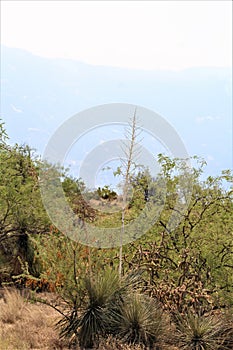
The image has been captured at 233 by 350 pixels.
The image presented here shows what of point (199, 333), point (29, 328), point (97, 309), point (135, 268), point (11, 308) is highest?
point (135, 268)

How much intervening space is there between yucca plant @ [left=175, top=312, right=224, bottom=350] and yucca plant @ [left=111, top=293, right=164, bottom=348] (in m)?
0.33

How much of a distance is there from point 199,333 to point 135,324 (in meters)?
0.91

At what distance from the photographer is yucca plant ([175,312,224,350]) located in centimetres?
657

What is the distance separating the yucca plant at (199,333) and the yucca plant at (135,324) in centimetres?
33

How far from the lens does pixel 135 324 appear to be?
21.6 feet

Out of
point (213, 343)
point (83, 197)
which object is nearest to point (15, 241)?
point (83, 197)

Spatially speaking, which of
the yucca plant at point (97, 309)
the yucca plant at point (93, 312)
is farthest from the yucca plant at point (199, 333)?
the yucca plant at point (93, 312)

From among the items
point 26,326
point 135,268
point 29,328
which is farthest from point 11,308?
point 135,268

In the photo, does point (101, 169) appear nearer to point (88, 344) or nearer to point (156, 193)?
point (156, 193)

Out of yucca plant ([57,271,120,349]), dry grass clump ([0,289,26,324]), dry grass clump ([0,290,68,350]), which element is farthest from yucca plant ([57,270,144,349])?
dry grass clump ([0,289,26,324])

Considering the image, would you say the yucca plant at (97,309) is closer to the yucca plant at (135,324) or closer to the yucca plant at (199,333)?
the yucca plant at (135,324)

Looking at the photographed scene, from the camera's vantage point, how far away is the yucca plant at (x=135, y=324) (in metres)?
6.52

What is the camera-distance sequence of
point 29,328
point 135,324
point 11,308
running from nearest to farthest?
1. point 135,324
2. point 29,328
3. point 11,308

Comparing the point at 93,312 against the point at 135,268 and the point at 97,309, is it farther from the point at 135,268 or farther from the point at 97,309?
the point at 135,268
